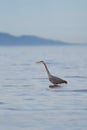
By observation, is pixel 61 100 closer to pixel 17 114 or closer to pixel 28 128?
pixel 17 114

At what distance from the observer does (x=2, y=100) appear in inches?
736

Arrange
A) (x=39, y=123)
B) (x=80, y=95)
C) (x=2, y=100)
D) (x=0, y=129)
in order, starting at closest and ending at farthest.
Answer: (x=0, y=129) → (x=39, y=123) → (x=2, y=100) → (x=80, y=95)

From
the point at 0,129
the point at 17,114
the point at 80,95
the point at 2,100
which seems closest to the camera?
the point at 0,129

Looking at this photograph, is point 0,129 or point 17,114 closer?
point 0,129

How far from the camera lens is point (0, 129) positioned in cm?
1317

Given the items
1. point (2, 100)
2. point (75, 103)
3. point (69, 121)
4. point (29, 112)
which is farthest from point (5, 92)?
point (69, 121)

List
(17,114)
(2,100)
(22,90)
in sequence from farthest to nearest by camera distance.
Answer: (22,90)
(2,100)
(17,114)

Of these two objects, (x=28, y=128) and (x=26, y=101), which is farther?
(x=26, y=101)

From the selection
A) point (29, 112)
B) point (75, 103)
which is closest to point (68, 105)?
point (75, 103)

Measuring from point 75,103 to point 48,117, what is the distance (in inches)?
118

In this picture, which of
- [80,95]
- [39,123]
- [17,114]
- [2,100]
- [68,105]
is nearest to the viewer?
[39,123]

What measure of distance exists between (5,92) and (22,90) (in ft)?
3.19

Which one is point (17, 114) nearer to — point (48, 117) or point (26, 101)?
point (48, 117)

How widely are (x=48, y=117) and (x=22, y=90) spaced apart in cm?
738
